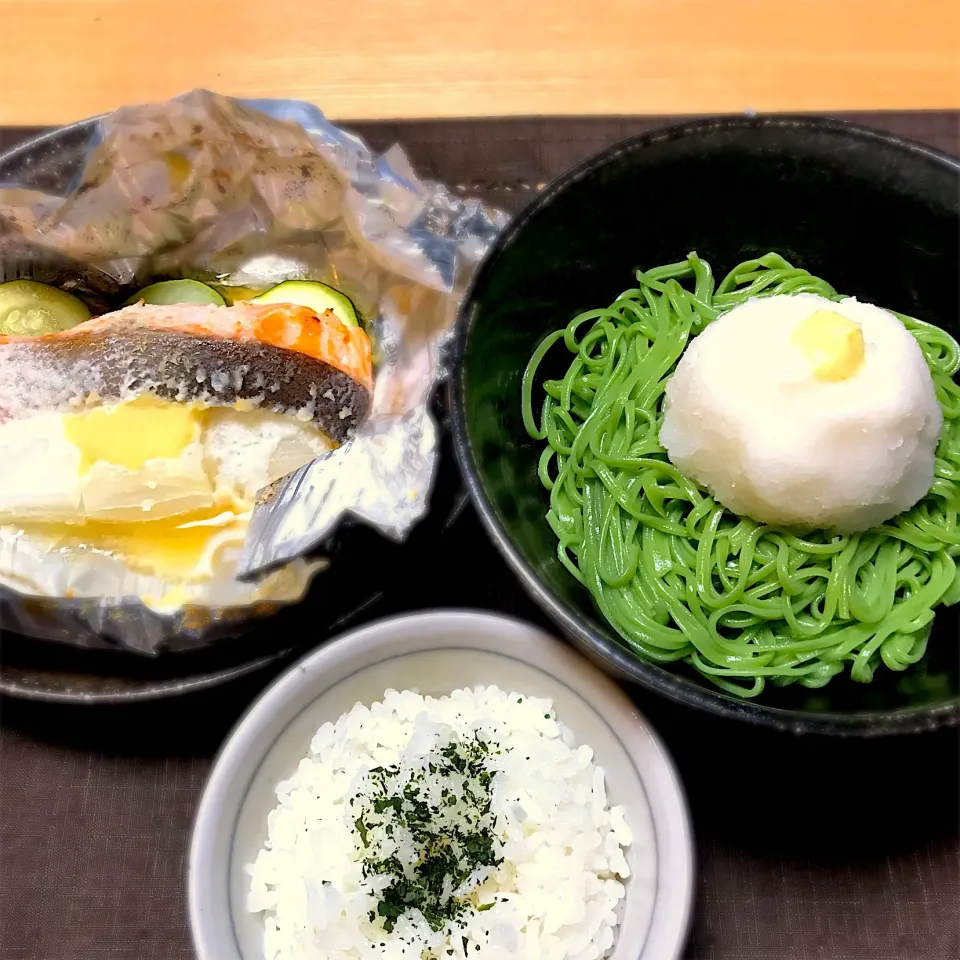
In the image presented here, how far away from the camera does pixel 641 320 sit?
4.15 feet

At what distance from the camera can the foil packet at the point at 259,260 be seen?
1.14 meters

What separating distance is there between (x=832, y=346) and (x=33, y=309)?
1229mm

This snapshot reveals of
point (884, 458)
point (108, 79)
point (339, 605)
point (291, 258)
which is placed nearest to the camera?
point (884, 458)

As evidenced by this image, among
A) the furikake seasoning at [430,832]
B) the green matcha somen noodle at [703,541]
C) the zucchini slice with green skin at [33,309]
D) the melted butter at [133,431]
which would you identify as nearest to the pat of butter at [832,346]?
the green matcha somen noodle at [703,541]

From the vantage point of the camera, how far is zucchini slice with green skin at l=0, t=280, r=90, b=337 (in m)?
1.40

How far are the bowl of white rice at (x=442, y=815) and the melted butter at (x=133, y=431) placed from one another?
0.41 m

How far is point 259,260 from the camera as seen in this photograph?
1506 mm

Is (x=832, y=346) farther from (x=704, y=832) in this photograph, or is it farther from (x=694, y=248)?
(x=704, y=832)

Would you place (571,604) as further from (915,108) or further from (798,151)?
(915,108)

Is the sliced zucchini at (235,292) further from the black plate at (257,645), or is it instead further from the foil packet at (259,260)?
the black plate at (257,645)

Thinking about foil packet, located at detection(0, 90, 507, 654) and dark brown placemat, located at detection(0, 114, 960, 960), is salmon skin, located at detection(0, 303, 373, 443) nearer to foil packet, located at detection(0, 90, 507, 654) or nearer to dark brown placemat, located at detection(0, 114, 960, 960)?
foil packet, located at detection(0, 90, 507, 654)

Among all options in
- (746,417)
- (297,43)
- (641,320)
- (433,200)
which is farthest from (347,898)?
(297,43)

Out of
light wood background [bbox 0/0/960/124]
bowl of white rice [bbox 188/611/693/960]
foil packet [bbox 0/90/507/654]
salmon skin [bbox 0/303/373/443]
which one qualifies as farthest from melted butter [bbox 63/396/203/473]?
light wood background [bbox 0/0/960/124]

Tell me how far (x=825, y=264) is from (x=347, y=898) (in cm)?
107
